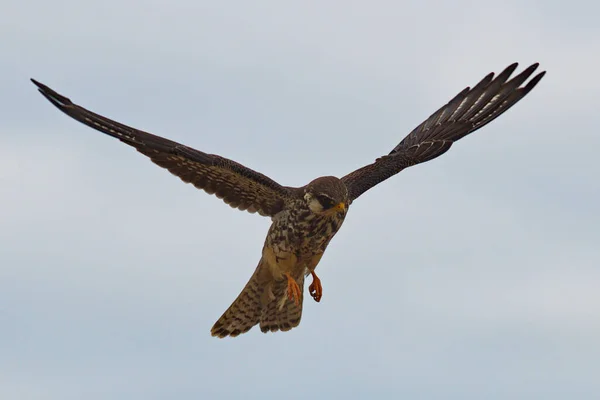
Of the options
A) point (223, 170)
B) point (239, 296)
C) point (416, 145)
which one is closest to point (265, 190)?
point (223, 170)

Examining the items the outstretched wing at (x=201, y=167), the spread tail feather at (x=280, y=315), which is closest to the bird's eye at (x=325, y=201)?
the outstretched wing at (x=201, y=167)

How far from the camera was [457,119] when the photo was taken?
23250 mm

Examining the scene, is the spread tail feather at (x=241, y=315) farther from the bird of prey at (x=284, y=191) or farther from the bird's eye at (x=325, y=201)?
the bird's eye at (x=325, y=201)

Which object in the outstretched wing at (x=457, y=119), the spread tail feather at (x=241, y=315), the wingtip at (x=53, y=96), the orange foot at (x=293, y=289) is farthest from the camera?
the outstretched wing at (x=457, y=119)

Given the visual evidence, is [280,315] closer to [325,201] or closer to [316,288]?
[316,288]

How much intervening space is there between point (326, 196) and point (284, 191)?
3.73 ft

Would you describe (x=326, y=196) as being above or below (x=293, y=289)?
above

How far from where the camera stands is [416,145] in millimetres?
23031

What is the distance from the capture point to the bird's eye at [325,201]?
18172 mm

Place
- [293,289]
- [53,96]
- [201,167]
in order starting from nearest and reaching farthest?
[53,96]
[201,167]
[293,289]

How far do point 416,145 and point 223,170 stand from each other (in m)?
5.55

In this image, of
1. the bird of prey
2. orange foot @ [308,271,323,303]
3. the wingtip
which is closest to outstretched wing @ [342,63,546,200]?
the bird of prey

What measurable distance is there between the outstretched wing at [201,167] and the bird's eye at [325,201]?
972 millimetres

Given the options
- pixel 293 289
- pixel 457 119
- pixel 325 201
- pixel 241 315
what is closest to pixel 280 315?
pixel 241 315
